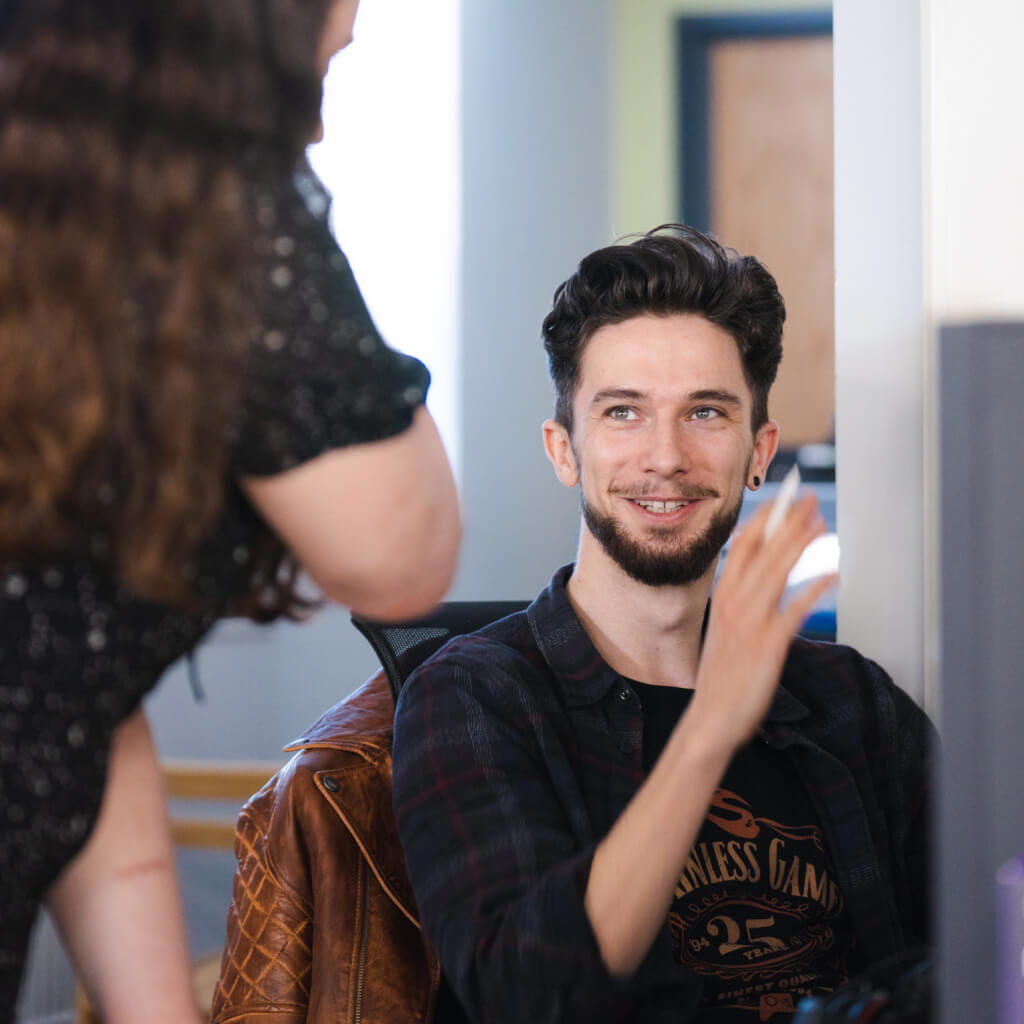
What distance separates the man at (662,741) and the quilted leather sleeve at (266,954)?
0.45ft

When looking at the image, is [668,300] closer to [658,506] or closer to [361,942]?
[658,506]

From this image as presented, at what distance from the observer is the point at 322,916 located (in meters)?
1.10

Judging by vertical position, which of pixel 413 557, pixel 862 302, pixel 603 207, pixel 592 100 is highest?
pixel 592 100

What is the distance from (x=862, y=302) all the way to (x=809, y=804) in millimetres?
552

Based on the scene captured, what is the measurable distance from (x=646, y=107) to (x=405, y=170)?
104 cm

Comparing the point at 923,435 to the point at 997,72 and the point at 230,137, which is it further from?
the point at 230,137

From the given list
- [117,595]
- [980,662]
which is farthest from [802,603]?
[117,595]

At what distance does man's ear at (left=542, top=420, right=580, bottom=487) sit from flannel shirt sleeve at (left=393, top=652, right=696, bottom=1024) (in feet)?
1.07

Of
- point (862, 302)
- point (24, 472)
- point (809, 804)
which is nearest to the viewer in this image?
point (24, 472)

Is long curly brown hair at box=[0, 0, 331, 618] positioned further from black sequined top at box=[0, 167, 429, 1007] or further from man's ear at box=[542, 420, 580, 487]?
man's ear at box=[542, 420, 580, 487]

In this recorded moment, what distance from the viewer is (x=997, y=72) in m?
1.03

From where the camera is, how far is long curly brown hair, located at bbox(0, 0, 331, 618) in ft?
1.82

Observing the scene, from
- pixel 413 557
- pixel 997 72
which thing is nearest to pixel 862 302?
pixel 997 72

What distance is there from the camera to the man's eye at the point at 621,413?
4.55 ft
